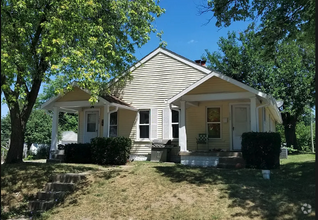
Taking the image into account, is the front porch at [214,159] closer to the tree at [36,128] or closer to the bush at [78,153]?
the bush at [78,153]

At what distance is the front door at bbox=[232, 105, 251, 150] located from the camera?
552 inches

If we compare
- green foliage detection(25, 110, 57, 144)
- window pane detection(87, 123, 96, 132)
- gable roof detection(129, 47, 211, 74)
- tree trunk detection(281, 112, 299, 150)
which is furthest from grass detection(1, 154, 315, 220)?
green foliage detection(25, 110, 57, 144)

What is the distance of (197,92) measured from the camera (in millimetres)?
13094

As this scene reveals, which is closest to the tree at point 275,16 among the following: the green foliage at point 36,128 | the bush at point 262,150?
the bush at point 262,150

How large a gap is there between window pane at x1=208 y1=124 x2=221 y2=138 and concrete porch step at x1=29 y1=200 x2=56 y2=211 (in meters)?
8.72

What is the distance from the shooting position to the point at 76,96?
14.9 metres

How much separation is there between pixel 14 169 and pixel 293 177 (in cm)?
860

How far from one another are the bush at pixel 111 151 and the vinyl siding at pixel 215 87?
3699mm

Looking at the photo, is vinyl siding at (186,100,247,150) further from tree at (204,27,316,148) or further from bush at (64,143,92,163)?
tree at (204,27,316,148)

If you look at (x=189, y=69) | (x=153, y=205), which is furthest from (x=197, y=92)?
(x=153, y=205)

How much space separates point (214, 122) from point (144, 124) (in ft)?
12.0

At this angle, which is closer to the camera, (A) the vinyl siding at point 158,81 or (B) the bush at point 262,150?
(B) the bush at point 262,150

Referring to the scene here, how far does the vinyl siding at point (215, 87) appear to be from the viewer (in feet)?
40.9

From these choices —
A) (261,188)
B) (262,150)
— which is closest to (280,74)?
(262,150)
